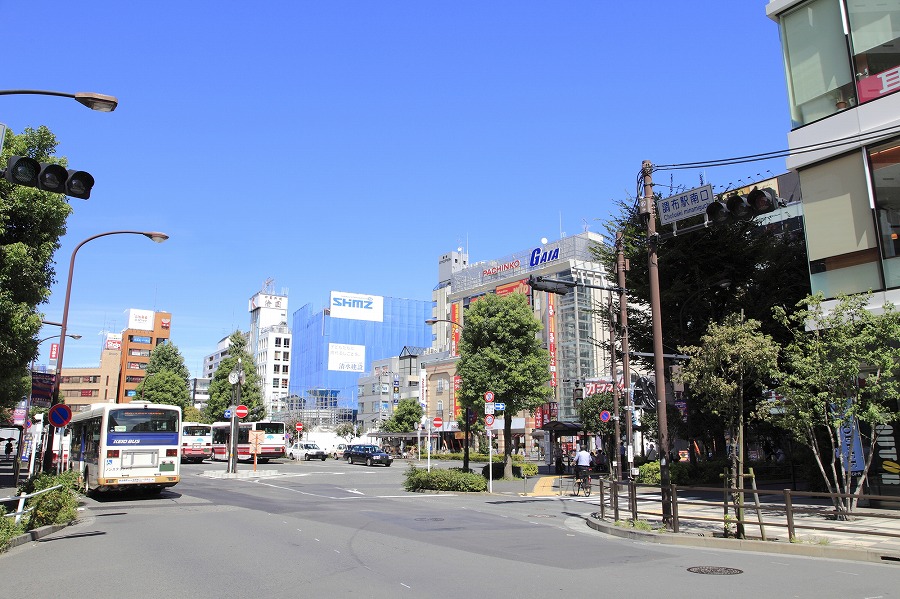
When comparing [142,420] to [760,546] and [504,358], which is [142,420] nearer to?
[504,358]

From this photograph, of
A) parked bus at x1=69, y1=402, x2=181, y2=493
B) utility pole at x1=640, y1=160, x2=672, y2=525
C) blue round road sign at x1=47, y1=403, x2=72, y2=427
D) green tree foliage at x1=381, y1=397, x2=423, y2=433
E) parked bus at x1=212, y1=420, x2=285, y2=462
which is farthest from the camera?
green tree foliage at x1=381, y1=397, x2=423, y2=433

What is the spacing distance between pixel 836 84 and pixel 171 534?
20.2 metres

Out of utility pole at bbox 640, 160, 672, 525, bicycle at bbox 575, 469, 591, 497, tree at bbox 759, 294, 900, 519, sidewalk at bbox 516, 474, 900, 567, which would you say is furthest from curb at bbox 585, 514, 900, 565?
bicycle at bbox 575, 469, 591, 497

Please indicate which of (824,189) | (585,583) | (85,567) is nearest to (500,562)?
(585,583)

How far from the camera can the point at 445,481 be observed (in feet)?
88.4

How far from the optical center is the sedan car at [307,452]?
61969mm

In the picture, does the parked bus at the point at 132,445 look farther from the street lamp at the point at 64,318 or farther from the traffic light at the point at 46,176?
the traffic light at the point at 46,176

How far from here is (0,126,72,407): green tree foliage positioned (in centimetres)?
1454

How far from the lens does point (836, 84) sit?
1819 centimetres

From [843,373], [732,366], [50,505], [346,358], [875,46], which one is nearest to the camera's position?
[732,366]

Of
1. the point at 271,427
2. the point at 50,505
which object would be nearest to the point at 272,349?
the point at 271,427

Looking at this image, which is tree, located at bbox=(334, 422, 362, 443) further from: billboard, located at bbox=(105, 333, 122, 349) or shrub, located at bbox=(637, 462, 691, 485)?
shrub, located at bbox=(637, 462, 691, 485)

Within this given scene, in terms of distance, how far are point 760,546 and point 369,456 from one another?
142ft

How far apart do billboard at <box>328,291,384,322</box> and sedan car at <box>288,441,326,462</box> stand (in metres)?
67.1
